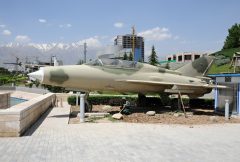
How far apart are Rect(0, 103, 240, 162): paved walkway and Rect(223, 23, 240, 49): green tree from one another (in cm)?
11080

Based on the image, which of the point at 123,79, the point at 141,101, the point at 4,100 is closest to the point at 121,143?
the point at 123,79

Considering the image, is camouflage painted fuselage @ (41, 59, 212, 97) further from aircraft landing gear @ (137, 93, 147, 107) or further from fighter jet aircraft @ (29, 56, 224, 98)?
aircraft landing gear @ (137, 93, 147, 107)

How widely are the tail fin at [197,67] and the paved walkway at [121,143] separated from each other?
25.7 ft

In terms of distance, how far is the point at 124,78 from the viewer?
57.4 ft

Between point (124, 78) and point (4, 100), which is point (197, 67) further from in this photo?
point (4, 100)

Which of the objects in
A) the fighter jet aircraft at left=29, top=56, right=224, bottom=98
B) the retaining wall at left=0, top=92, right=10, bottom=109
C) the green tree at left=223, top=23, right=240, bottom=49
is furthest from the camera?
the green tree at left=223, top=23, right=240, bottom=49

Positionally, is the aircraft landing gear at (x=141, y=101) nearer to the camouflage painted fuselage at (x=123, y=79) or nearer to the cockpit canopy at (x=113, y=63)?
the camouflage painted fuselage at (x=123, y=79)

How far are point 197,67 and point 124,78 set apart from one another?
245 inches

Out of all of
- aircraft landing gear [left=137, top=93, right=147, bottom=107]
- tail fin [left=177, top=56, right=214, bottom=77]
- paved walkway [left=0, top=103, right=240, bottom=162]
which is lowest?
paved walkway [left=0, top=103, right=240, bottom=162]

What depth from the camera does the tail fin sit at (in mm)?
20844

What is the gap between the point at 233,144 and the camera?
995 cm

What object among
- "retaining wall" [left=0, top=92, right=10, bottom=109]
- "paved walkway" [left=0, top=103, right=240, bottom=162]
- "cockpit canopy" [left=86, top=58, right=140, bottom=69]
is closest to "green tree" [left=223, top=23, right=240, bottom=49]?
"cockpit canopy" [left=86, top=58, right=140, bottom=69]

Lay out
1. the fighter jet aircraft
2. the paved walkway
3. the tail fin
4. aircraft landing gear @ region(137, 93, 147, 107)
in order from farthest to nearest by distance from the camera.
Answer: aircraft landing gear @ region(137, 93, 147, 107), the tail fin, the fighter jet aircraft, the paved walkway

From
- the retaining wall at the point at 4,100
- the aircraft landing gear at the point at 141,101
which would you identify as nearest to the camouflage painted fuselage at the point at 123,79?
the aircraft landing gear at the point at 141,101
